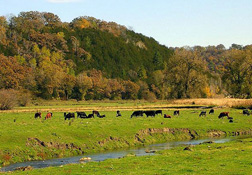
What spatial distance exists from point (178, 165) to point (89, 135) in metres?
15.5

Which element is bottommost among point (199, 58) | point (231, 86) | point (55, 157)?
point (55, 157)

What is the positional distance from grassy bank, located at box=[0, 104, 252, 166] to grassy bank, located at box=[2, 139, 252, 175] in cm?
786

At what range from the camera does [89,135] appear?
35.3 metres

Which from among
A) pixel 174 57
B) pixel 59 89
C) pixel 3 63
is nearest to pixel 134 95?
pixel 59 89

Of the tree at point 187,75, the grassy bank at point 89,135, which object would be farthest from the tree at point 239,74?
the grassy bank at point 89,135

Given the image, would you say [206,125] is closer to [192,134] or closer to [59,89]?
[192,134]

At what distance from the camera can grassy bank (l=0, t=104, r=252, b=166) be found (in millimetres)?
29775

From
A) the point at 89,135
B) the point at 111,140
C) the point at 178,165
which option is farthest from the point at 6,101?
the point at 178,165

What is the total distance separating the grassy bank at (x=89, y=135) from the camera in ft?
97.7

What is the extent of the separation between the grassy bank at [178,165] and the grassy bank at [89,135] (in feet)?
25.8

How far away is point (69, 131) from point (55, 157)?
5860 millimetres

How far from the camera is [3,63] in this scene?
429ft

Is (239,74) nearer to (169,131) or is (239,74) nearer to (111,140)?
(169,131)

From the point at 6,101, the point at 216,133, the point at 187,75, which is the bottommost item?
the point at 216,133
